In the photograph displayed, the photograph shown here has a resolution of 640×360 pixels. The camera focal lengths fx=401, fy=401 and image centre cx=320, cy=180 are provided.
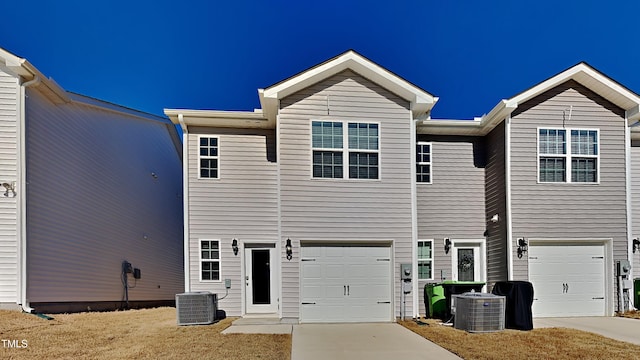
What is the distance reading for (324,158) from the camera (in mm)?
8914

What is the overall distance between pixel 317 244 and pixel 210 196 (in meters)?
2.99

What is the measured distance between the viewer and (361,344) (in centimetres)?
657

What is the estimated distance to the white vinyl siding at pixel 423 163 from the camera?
10273 mm

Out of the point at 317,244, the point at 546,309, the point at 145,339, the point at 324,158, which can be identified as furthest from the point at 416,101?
the point at 145,339

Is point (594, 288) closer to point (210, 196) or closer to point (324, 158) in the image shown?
point (324, 158)

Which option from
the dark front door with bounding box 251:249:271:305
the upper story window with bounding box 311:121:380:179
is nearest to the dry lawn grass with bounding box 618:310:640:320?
the upper story window with bounding box 311:121:380:179

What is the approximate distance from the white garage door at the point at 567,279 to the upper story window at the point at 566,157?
163 cm

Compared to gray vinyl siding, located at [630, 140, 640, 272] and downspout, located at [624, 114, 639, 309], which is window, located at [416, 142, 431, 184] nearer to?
downspout, located at [624, 114, 639, 309]

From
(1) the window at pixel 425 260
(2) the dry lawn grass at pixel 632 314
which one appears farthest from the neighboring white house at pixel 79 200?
(2) the dry lawn grass at pixel 632 314

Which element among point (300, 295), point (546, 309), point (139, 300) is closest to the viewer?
point (300, 295)

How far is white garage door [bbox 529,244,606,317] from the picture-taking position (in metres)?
9.34

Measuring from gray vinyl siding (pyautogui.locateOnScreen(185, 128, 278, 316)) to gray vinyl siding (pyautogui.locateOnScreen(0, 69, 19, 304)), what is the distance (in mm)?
3607

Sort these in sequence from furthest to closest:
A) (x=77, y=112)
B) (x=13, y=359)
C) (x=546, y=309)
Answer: (x=77, y=112)
(x=546, y=309)
(x=13, y=359)

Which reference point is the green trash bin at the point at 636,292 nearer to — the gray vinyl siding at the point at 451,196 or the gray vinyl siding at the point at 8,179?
the gray vinyl siding at the point at 451,196
